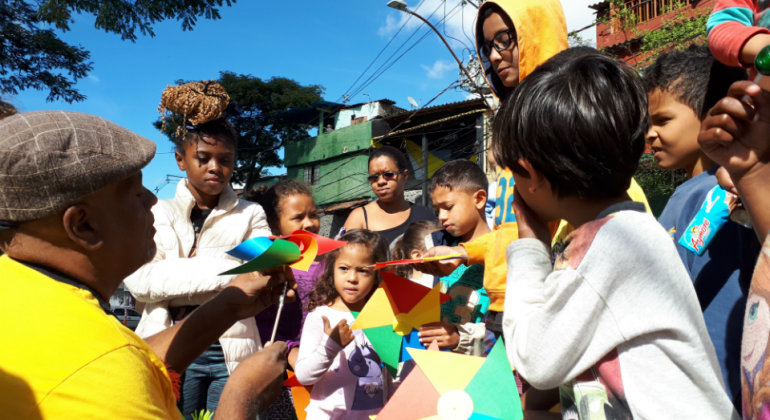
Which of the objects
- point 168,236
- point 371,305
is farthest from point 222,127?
point 371,305

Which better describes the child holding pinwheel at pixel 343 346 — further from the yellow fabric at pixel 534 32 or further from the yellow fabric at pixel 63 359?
the yellow fabric at pixel 63 359

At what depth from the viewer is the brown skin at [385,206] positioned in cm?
427

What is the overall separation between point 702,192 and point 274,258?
4.77ft

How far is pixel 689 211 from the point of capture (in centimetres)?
174

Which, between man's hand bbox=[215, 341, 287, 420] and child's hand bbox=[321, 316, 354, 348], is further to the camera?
child's hand bbox=[321, 316, 354, 348]

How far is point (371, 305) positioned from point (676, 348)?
1.19 m

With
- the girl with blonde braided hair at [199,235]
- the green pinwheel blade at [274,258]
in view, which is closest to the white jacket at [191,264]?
the girl with blonde braided hair at [199,235]

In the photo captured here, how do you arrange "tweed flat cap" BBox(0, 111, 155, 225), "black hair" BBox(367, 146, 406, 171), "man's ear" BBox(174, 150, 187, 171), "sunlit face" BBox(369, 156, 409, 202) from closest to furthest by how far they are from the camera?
1. "tweed flat cap" BBox(0, 111, 155, 225)
2. "man's ear" BBox(174, 150, 187, 171)
3. "sunlit face" BBox(369, 156, 409, 202)
4. "black hair" BBox(367, 146, 406, 171)

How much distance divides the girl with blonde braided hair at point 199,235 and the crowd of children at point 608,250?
28mm

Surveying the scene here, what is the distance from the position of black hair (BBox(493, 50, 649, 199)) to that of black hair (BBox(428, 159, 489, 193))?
72.0 inches

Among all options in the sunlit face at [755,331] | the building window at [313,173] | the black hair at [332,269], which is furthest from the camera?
the building window at [313,173]

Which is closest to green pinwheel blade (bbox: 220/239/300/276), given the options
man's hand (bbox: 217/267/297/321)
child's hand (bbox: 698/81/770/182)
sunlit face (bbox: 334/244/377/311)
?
man's hand (bbox: 217/267/297/321)

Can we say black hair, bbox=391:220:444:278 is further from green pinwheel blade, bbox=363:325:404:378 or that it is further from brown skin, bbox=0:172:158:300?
brown skin, bbox=0:172:158:300

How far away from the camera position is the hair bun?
10.2 ft
